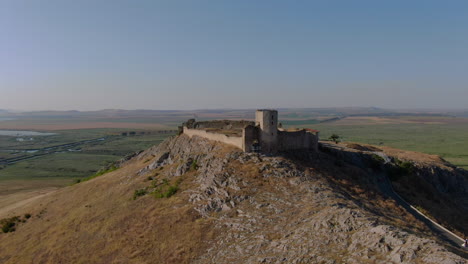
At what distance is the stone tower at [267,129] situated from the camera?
42.7 metres

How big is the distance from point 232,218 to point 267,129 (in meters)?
15.5

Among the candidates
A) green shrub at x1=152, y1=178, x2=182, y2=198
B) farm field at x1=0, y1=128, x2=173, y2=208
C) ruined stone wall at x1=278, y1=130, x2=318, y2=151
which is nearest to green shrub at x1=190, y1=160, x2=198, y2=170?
green shrub at x1=152, y1=178, x2=182, y2=198

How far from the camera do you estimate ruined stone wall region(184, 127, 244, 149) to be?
44.7 metres

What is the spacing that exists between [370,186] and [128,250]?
33.0 metres

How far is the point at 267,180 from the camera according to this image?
121 ft

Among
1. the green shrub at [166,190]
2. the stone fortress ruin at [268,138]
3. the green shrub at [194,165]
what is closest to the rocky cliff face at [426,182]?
the stone fortress ruin at [268,138]

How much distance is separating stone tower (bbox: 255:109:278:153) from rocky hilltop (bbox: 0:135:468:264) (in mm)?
2350

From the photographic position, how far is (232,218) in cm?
3156

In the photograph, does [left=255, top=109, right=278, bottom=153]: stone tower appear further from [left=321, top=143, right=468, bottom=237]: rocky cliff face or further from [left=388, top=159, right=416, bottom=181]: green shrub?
[left=388, top=159, right=416, bottom=181]: green shrub

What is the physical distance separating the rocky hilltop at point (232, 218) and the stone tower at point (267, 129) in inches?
92.5

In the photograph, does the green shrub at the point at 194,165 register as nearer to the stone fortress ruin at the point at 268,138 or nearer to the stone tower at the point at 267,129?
the stone fortress ruin at the point at 268,138

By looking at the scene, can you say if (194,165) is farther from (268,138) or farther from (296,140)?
(296,140)

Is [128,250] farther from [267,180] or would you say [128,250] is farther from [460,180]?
[460,180]

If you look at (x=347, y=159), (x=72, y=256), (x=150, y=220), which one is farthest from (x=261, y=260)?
(x=347, y=159)
